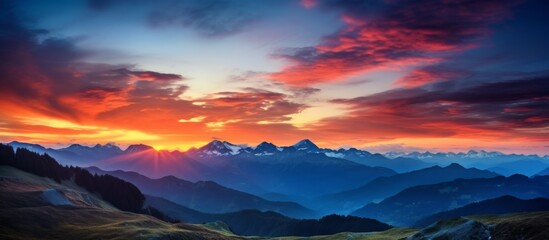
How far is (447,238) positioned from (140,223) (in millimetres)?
84222

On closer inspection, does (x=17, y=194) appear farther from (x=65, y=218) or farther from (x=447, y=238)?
(x=447, y=238)

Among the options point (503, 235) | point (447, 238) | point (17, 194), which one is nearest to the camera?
point (503, 235)

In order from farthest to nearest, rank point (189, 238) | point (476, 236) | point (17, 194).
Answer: point (17, 194) < point (189, 238) < point (476, 236)

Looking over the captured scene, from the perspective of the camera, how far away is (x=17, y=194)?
138 m

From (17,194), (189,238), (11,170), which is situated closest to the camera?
(189,238)

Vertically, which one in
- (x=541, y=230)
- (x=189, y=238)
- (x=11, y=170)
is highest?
(x=11, y=170)

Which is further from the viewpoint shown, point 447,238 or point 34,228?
point 34,228

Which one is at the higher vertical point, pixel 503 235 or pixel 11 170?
pixel 11 170

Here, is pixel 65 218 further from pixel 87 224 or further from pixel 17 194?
pixel 17 194

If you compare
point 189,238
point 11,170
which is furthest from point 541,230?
point 11,170

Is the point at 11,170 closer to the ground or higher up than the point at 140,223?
higher up

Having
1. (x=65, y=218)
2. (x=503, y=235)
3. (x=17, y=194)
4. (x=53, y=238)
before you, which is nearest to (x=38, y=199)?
(x=17, y=194)

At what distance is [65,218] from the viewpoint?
11350cm

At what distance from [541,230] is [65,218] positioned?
4610 inches
